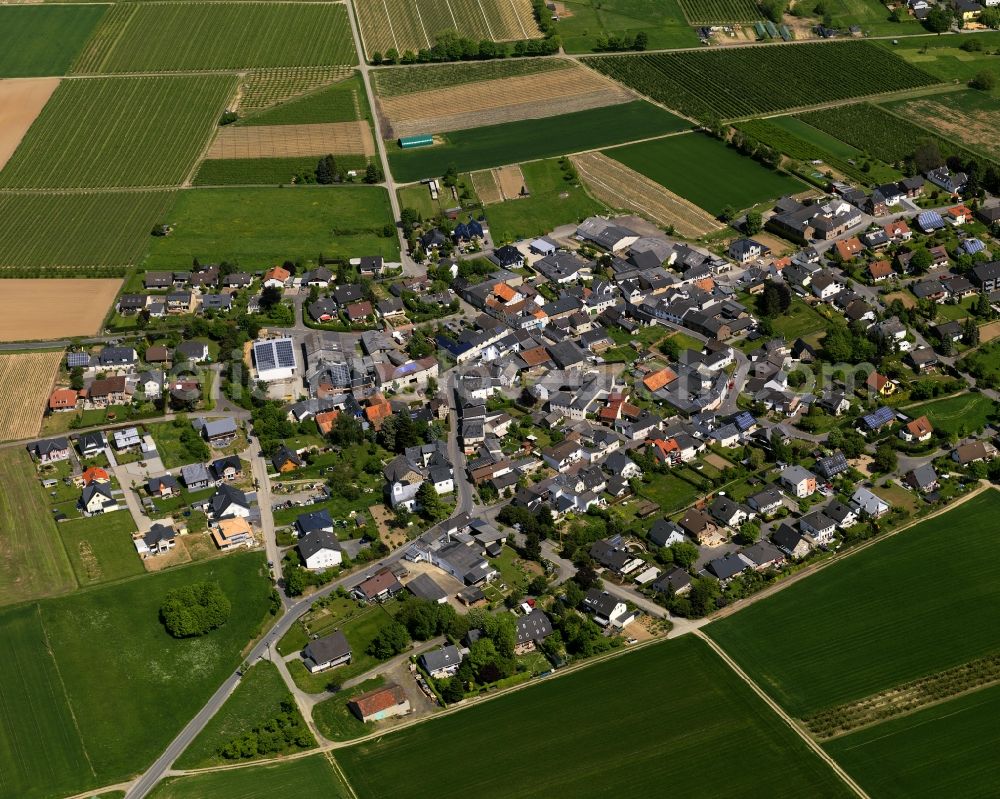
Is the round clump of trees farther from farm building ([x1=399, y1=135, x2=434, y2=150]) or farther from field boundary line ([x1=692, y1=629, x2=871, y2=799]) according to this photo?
farm building ([x1=399, y1=135, x2=434, y2=150])

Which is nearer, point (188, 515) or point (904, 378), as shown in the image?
point (188, 515)

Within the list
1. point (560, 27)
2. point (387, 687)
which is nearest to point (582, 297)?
point (387, 687)

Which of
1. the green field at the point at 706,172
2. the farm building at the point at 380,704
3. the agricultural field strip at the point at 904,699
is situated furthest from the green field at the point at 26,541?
the green field at the point at 706,172

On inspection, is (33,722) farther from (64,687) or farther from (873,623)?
(873,623)

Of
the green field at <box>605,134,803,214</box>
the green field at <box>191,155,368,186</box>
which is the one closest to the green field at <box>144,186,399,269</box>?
the green field at <box>191,155,368,186</box>

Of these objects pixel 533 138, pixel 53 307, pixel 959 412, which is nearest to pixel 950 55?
pixel 533 138

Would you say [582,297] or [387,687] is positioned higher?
[582,297]

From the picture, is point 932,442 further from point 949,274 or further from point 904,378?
point 949,274
